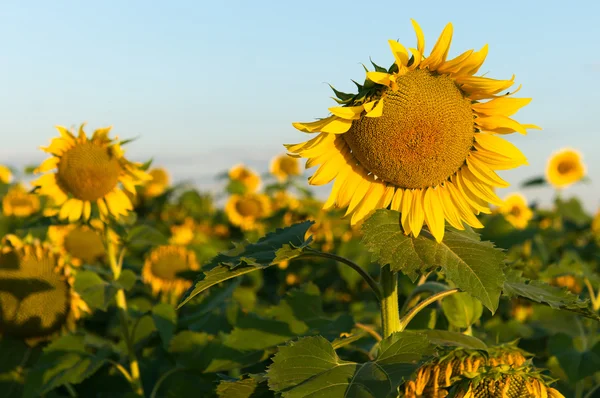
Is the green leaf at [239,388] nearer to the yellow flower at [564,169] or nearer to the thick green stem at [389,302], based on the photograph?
the thick green stem at [389,302]

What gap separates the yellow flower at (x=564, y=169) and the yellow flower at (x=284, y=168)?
3.49 metres

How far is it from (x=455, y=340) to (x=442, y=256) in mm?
326

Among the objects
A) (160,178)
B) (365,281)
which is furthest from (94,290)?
(160,178)

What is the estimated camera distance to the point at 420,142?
182cm

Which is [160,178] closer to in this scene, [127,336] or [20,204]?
[20,204]

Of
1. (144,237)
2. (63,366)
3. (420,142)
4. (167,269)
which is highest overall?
(420,142)

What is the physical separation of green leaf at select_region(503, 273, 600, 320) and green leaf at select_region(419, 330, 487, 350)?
0.56ft

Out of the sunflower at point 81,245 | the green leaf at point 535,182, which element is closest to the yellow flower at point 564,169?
the green leaf at point 535,182

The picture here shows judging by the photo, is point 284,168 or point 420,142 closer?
point 420,142

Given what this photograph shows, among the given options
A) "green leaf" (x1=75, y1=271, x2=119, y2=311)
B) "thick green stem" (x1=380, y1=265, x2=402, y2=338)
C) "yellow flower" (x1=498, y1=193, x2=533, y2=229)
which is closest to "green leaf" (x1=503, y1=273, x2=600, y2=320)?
"thick green stem" (x1=380, y1=265, x2=402, y2=338)

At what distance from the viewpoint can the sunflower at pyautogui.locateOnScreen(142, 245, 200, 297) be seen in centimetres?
562

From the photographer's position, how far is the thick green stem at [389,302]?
1.89 meters

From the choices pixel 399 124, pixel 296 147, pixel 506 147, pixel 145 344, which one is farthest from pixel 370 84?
pixel 145 344

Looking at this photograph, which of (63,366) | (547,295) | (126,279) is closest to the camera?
(547,295)
